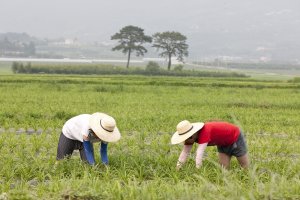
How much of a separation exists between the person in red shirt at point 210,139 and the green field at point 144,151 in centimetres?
19

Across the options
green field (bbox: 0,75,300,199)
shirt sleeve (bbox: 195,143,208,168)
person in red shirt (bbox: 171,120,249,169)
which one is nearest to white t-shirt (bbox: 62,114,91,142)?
green field (bbox: 0,75,300,199)

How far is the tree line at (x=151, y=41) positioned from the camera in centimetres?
6328

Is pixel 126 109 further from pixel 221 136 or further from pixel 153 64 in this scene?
pixel 153 64

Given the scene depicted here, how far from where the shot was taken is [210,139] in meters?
6.45

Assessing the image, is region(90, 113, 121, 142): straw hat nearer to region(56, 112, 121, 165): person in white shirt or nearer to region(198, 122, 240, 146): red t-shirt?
region(56, 112, 121, 165): person in white shirt

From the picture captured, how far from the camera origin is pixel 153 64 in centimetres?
→ 5856

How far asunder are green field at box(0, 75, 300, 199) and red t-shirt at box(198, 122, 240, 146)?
41 cm

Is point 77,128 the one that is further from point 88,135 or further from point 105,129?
point 105,129

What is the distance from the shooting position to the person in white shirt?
6.18m

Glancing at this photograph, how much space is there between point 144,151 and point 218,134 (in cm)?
246

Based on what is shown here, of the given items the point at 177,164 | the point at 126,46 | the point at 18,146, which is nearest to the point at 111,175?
the point at 177,164

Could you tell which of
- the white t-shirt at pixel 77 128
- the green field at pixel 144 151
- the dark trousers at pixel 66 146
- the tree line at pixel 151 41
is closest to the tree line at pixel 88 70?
the tree line at pixel 151 41

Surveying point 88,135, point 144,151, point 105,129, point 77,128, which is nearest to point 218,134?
point 105,129

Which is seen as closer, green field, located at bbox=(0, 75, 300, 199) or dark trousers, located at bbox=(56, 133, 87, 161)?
green field, located at bbox=(0, 75, 300, 199)
